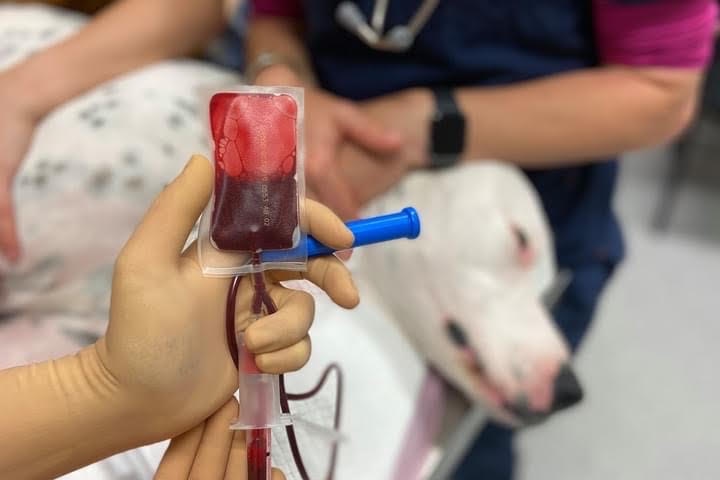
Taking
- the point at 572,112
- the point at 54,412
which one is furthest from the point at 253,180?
the point at 572,112

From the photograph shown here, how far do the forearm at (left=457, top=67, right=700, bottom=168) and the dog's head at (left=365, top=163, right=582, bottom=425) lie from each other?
55mm

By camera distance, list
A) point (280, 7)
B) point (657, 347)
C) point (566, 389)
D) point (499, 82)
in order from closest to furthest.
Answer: point (566, 389) < point (499, 82) < point (280, 7) < point (657, 347)

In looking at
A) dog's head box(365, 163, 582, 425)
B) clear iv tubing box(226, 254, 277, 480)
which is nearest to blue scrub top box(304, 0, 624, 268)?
dog's head box(365, 163, 582, 425)

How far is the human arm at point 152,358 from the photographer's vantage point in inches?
9.9

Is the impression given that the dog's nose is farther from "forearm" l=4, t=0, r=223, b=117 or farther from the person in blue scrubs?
"forearm" l=4, t=0, r=223, b=117

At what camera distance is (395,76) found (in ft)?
1.99

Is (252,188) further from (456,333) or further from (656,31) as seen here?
(656,31)

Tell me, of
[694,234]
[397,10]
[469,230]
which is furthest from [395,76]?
[694,234]

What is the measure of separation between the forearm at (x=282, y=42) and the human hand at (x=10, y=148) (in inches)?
7.9

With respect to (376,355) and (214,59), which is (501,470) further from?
(214,59)

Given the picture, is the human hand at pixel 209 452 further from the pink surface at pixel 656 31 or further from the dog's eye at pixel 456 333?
the pink surface at pixel 656 31

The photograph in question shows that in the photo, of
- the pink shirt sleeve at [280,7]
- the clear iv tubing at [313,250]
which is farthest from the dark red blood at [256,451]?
the pink shirt sleeve at [280,7]

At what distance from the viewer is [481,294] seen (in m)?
0.51

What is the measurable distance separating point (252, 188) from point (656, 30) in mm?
398
